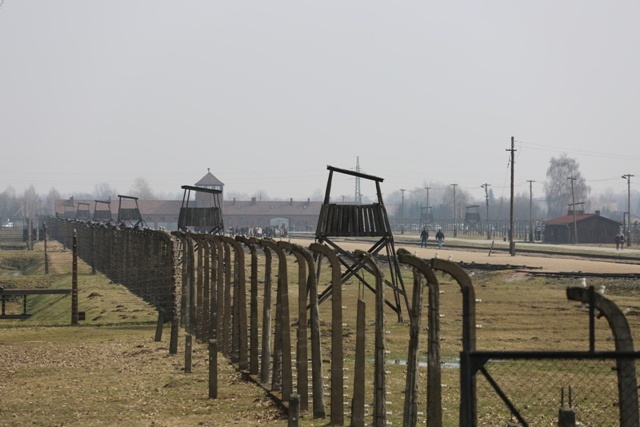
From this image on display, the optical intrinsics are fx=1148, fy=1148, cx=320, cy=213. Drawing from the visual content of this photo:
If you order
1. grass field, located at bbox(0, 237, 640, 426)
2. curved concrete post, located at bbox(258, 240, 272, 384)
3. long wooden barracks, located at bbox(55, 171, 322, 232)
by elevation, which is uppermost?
long wooden barracks, located at bbox(55, 171, 322, 232)

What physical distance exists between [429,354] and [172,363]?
991 cm

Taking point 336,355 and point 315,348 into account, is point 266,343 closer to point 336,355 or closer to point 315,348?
point 315,348

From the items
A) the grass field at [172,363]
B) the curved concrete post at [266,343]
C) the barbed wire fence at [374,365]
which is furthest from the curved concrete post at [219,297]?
the curved concrete post at [266,343]

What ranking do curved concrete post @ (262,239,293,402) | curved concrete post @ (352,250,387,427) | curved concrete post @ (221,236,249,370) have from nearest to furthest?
curved concrete post @ (352,250,387,427)
curved concrete post @ (262,239,293,402)
curved concrete post @ (221,236,249,370)

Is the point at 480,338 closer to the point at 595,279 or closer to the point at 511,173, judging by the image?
the point at 595,279

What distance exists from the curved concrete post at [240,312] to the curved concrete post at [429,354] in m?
7.95

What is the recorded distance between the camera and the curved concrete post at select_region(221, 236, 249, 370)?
2067 centimetres

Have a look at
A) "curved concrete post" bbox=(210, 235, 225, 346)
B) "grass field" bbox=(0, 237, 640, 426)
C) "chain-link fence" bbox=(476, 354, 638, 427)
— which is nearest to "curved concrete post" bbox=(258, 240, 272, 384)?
"grass field" bbox=(0, 237, 640, 426)

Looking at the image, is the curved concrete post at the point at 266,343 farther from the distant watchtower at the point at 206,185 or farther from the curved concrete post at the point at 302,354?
the distant watchtower at the point at 206,185

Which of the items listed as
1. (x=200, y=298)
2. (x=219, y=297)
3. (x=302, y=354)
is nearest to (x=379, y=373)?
(x=302, y=354)

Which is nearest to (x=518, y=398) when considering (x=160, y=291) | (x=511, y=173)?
(x=160, y=291)

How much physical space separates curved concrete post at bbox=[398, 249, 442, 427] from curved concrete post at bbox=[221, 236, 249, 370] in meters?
7.95

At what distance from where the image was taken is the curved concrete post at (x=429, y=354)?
12242mm

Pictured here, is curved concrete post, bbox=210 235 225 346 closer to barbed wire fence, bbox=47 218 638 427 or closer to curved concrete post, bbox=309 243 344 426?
barbed wire fence, bbox=47 218 638 427
